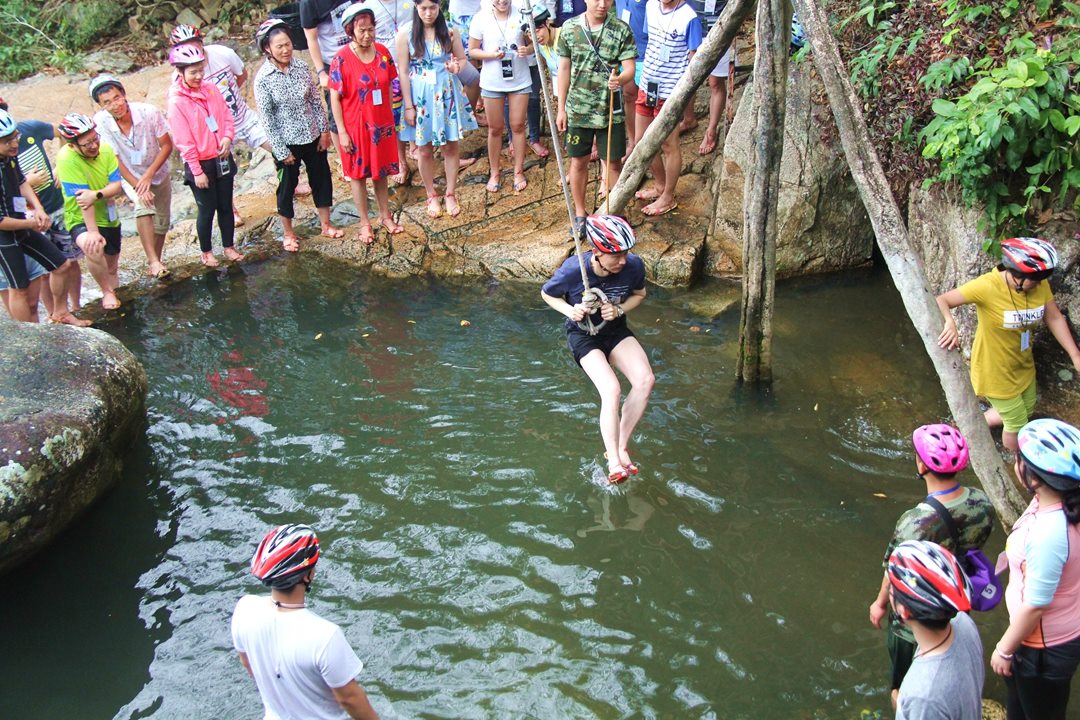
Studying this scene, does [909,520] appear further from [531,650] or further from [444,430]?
[444,430]

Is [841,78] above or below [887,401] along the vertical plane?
above

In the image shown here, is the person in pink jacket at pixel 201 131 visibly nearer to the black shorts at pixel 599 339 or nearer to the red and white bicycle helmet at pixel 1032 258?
the black shorts at pixel 599 339

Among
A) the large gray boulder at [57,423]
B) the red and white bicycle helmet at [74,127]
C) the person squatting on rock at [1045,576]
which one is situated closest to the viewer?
the person squatting on rock at [1045,576]

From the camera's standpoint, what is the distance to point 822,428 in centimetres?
698

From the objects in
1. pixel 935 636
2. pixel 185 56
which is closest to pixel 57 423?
pixel 185 56

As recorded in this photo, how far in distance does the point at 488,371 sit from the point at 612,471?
2253 millimetres

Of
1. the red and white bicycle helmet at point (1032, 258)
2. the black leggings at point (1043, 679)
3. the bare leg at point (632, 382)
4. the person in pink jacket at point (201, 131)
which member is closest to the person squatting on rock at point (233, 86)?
the person in pink jacket at point (201, 131)

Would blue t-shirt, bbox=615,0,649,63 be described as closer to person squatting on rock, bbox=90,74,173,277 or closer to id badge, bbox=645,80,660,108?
id badge, bbox=645,80,660,108

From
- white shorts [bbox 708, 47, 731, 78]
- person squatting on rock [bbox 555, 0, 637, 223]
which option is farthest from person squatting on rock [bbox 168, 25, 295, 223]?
white shorts [bbox 708, 47, 731, 78]

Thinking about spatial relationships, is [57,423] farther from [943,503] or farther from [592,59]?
[592,59]

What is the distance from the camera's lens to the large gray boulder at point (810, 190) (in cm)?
899

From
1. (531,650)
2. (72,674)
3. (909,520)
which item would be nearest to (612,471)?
(531,650)

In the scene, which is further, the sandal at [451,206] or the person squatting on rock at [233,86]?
the sandal at [451,206]

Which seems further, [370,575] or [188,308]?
[188,308]
